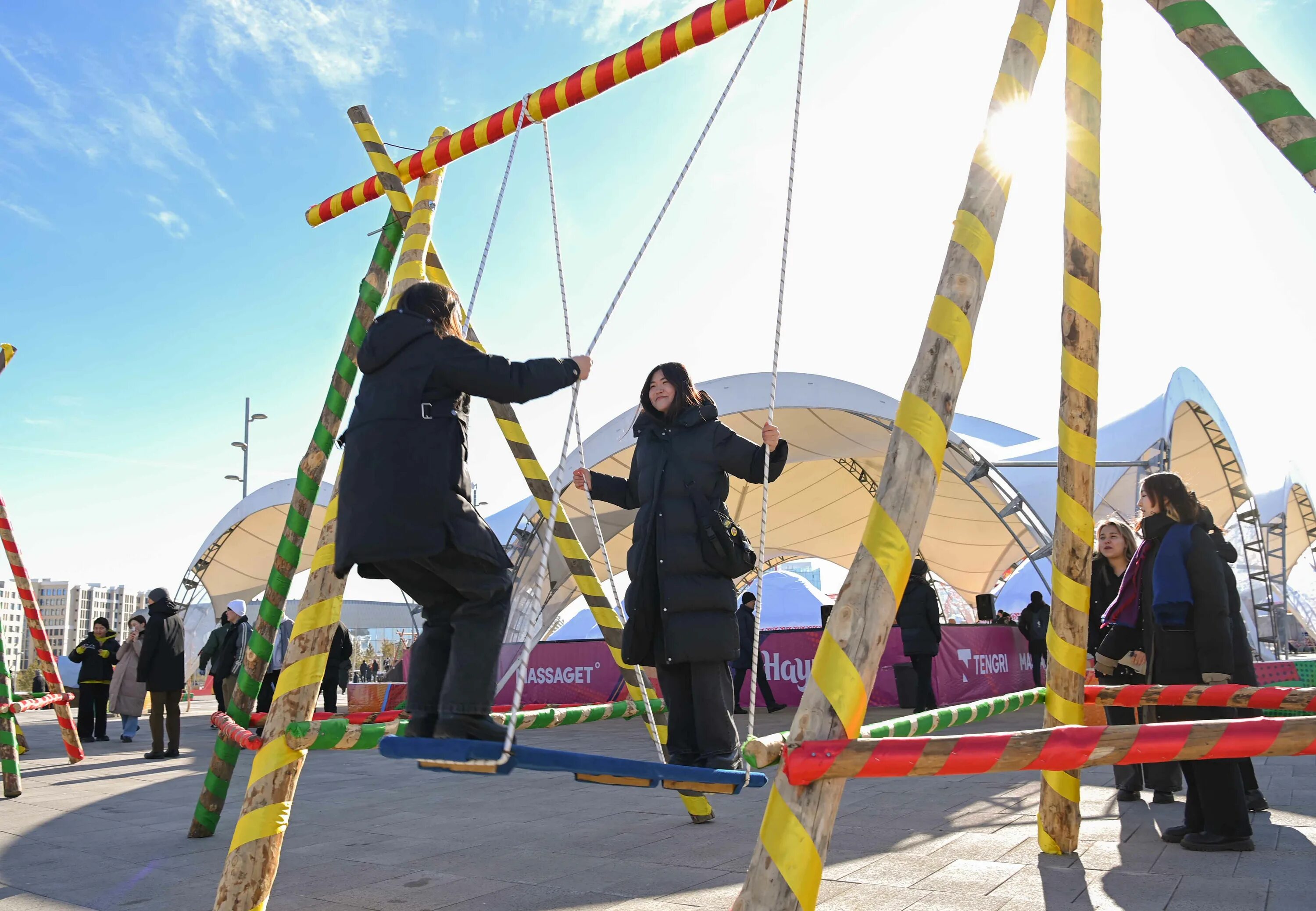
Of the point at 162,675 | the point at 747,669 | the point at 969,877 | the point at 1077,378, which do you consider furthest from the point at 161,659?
the point at 1077,378

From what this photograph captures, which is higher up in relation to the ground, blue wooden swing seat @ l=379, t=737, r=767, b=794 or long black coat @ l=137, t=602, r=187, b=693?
long black coat @ l=137, t=602, r=187, b=693

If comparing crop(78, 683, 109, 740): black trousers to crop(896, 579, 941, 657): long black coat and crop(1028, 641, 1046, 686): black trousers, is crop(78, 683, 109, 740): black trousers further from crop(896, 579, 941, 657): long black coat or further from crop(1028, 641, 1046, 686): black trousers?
crop(1028, 641, 1046, 686): black trousers

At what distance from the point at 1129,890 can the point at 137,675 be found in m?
9.37

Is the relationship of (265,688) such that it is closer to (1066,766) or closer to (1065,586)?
(1065,586)

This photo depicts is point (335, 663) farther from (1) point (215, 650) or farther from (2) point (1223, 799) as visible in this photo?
(2) point (1223, 799)

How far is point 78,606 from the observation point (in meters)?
164

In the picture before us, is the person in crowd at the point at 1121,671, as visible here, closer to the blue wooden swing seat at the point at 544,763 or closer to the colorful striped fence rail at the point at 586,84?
the blue wooden swing seat at the point at 544,763

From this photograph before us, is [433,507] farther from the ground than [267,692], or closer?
farther from the ground

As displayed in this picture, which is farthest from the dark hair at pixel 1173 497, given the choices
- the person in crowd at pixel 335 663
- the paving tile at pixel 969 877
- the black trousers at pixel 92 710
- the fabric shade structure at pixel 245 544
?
the fabric shade structure at pixel 245 544

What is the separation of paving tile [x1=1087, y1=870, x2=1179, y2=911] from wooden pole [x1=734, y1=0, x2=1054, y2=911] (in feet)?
4.25

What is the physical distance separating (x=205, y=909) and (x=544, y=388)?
87.1 inches

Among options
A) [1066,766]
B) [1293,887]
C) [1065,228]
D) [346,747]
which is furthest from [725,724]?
[1065,228]

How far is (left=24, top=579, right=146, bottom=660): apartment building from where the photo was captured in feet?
509

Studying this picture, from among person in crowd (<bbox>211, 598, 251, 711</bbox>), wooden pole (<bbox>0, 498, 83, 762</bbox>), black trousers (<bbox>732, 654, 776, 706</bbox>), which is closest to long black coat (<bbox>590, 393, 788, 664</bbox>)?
wooden pole (<bbox>0, 498, 83, 762</bbox>)
